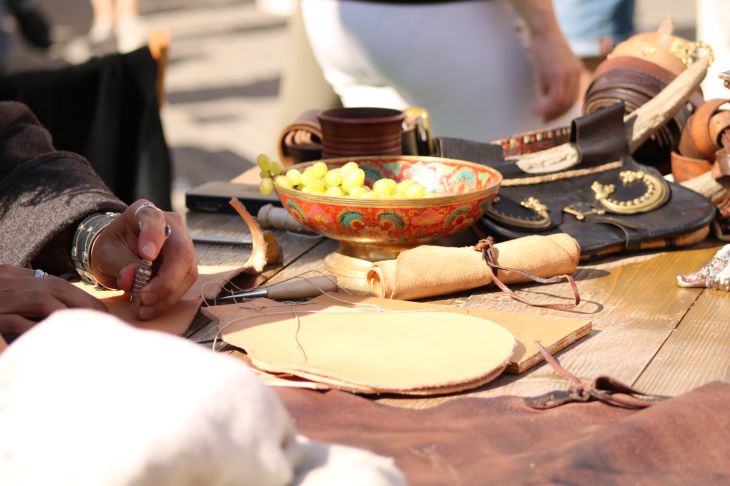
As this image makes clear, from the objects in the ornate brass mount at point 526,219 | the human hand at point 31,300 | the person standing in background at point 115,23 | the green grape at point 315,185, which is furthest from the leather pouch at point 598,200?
the person standing in background at point 115,23

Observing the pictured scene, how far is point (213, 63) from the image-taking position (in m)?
9.55

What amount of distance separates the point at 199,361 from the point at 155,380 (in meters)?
0.04

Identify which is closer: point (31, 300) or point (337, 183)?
point (31, 300)

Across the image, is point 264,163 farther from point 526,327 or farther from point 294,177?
point 526,327

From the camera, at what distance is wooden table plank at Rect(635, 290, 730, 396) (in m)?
1.36

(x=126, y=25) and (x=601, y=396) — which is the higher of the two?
(x=601, y=396)

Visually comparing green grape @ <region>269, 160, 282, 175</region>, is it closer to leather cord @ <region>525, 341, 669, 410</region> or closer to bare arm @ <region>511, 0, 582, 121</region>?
leather cord @ <region>525, 341, 669, 410</region>

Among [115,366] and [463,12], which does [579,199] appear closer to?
[463,12]

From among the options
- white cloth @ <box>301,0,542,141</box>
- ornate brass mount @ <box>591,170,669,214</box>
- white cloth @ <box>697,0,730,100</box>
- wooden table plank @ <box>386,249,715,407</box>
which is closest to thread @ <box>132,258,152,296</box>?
wooden table plank @ <box>386,249,715,407</box>

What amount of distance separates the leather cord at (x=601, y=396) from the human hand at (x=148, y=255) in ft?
2.06

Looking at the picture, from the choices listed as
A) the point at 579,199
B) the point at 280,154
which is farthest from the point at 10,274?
the point at 579,199

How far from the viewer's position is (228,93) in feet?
27.3

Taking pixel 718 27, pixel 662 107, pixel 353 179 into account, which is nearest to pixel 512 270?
pixel 353 179

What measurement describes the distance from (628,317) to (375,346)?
0.45m
